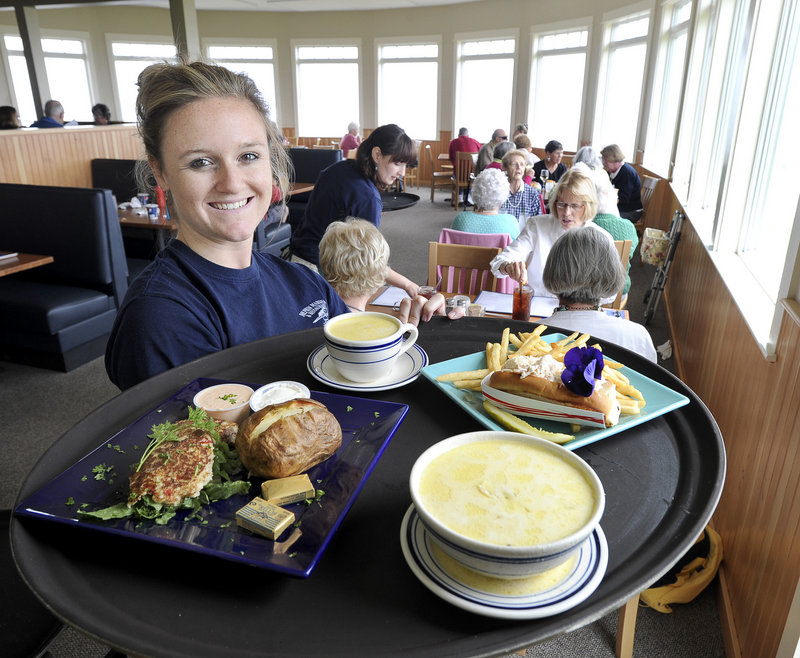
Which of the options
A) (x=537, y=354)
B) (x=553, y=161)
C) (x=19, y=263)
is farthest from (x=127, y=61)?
(x=537, y=354)

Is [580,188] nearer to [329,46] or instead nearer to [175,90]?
[175,90]

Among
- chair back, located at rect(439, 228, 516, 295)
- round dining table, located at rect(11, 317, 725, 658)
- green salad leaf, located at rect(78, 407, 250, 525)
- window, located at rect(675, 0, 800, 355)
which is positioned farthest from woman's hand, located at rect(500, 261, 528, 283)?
green salad leaf, located at rect(78, 407, 250, 525)

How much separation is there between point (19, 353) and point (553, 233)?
3.59 metres

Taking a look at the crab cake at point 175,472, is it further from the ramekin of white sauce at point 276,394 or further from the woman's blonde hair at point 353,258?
the woman's blonde hair at point 353,258

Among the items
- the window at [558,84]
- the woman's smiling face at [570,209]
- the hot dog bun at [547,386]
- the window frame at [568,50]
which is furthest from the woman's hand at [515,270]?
the window at [558,84]

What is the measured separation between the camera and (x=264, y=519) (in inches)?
23.5

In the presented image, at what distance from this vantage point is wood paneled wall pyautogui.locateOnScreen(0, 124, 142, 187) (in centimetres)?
507

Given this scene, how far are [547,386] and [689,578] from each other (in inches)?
60.5

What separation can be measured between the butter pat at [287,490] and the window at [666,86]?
272 inches

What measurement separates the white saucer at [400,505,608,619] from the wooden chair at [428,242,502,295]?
256 centimetres

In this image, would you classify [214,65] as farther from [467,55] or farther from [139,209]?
[467,55]

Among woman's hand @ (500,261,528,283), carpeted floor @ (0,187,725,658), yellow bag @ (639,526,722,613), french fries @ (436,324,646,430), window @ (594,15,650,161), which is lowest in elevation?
carpeted floor @ (0,187,725,658)

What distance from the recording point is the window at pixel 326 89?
12.9 metres

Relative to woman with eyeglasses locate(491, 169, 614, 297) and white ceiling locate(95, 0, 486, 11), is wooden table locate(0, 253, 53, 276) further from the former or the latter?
white ceiling locate(95, 0, 486, 11)
